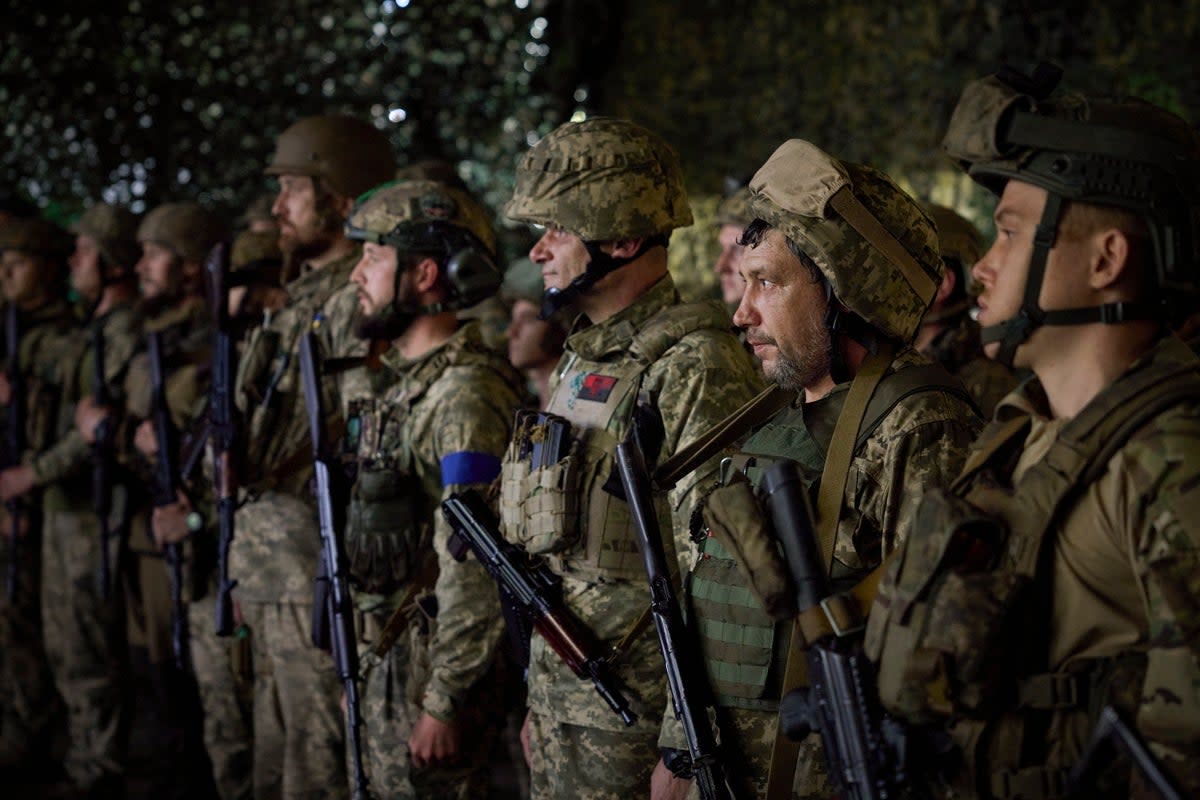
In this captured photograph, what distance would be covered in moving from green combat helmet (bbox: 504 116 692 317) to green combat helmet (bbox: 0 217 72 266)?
4612 mm

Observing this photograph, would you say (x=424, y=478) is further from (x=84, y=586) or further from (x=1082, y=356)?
(x=84, y=586)

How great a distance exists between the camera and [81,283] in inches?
271

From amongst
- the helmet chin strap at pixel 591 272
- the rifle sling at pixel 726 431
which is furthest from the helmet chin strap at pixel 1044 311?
the helmet chin strap at pixel 591 272

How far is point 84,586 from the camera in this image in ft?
20.2

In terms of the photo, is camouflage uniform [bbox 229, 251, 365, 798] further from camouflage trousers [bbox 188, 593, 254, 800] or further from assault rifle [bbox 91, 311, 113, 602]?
assault rifle [bbox 91, 311, 113, 602]

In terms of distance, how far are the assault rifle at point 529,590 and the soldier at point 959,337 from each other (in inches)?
57.0

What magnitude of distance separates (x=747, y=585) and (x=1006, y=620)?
2.12 ft

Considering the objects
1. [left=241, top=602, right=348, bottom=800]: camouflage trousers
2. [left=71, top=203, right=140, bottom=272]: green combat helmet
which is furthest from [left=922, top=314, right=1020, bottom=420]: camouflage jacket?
[left=71, top=203, right=140, bottom=272]: green combat helmet

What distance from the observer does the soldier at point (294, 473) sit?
431cm

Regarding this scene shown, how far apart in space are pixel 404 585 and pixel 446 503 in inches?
25.7

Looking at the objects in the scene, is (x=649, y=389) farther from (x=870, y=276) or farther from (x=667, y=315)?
(x=870, y=276)

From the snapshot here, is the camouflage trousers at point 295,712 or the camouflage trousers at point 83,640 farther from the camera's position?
the camouflage trousers at point 83,640

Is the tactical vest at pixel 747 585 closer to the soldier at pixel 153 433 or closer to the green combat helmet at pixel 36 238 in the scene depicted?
the soldier at pixel 153 433

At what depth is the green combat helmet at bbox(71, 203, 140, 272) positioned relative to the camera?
22.8ft
